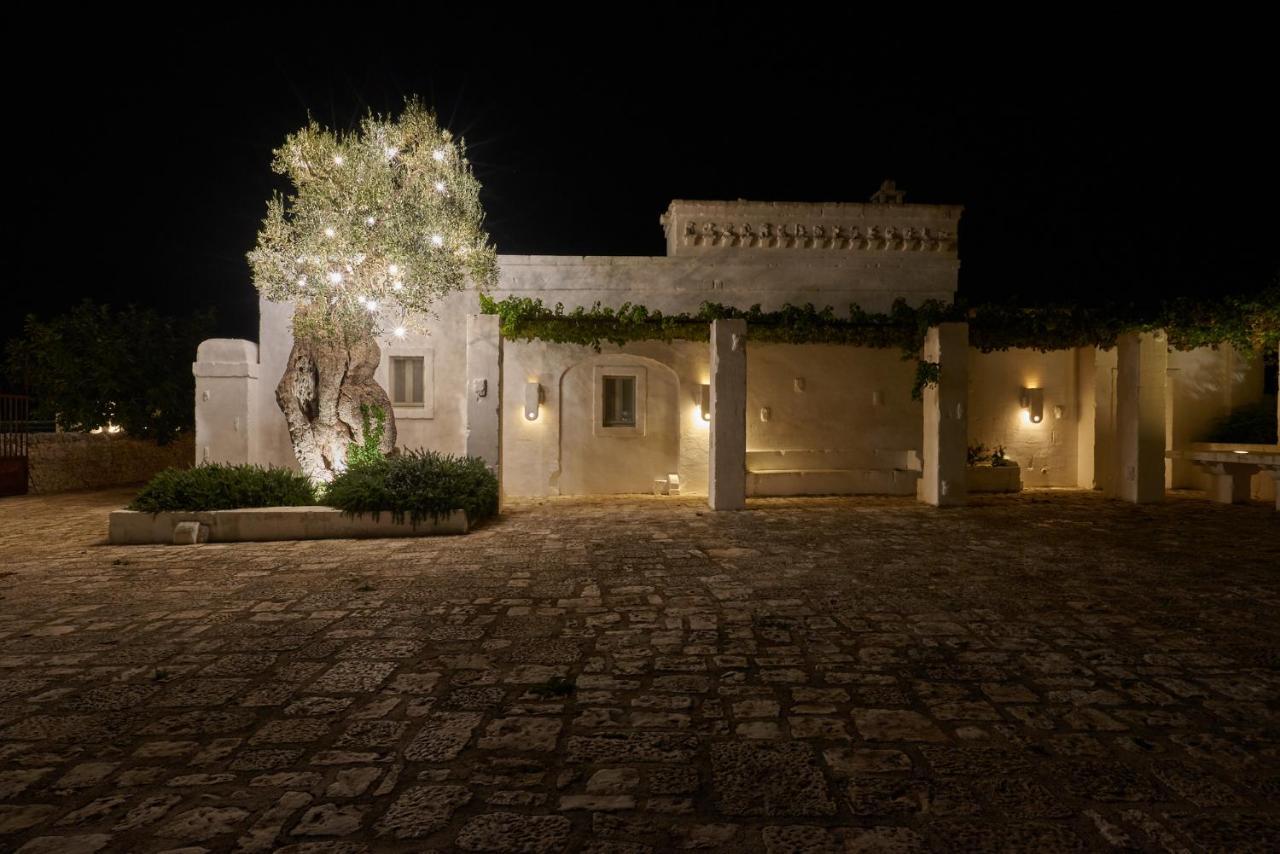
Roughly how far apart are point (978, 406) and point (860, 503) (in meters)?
4.76

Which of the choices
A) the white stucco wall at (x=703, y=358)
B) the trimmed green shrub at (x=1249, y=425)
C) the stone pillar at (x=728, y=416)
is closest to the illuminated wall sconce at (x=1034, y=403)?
the white stucco wall at (x=703, y=358)

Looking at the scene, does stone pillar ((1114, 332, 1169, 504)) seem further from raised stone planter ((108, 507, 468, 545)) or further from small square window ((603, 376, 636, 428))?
raised stone planter ((108, 507, 468, 545))

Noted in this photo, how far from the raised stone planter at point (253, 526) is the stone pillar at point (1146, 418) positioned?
14199mm

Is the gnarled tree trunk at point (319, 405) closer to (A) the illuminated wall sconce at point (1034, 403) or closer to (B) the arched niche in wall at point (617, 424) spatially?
(B) the arched niche in wall at point (617, 424)

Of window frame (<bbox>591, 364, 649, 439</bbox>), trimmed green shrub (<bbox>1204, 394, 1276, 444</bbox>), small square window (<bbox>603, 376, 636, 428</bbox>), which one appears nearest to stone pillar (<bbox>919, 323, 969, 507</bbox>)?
window frame (<bbox>591, 364, 649, 439</bbox>)

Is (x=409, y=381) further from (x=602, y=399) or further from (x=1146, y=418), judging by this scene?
(x=1146, y=418)

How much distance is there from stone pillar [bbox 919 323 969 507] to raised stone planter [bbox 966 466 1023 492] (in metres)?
2.06

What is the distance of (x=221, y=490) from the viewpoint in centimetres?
998

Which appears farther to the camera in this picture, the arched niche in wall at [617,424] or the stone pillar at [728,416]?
the arched niche in wall at [617,424]

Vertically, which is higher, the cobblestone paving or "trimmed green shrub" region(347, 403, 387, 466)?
"trimmed green shrub" region(347, 403, 387, 466)

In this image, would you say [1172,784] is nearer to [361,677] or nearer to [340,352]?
[361,677]

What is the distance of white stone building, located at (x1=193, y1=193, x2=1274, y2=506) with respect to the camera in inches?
565

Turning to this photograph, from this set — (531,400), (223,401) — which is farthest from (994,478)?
(223,401)

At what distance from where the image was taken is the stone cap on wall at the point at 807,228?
15.1 meters
